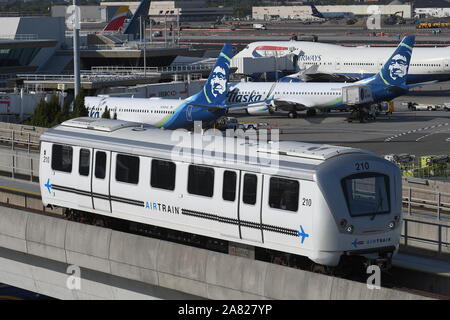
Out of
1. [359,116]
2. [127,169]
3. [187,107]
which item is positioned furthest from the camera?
[359,116]

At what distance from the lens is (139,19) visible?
116938 millimetres

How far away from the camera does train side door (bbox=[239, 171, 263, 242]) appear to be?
71.6ft

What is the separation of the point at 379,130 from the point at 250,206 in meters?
52.1

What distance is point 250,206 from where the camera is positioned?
22.0 m

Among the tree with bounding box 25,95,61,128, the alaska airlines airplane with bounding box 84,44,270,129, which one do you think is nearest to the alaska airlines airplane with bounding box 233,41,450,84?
the alaska airlines airplane with bounding box 84,44,270,129

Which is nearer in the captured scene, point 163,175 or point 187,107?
point 163,175

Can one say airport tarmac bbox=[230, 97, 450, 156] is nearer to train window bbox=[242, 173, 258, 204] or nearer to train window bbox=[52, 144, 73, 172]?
train window bbox=[52, 144, 73, 172]

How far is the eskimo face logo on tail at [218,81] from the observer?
6316 centimetres

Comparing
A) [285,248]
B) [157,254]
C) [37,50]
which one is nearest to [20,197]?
[157,254]

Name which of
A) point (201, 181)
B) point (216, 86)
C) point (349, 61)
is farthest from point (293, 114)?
point (201, 181)

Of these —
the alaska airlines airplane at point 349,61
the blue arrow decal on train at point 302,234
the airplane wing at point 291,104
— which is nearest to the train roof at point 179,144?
the blue arrow decal on train at point 302,234

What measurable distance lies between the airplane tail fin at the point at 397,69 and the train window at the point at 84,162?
2208 inches

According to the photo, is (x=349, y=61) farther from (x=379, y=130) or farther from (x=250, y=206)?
(x=250, y=206)

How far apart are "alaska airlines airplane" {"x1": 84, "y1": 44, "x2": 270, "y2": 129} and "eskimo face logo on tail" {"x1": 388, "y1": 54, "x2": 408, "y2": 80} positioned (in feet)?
69.7
